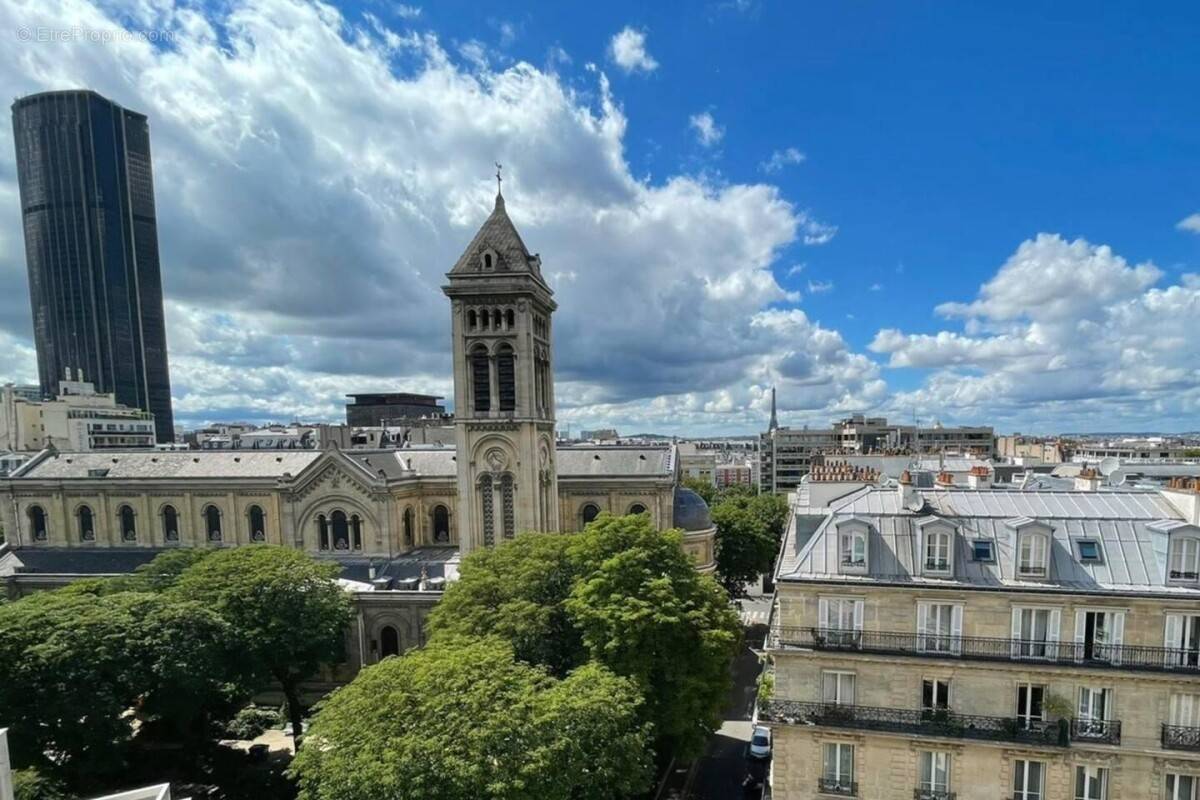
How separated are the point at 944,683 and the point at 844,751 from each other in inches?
173

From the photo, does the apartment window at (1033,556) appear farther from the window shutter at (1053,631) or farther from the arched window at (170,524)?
the arched window at (170,524)

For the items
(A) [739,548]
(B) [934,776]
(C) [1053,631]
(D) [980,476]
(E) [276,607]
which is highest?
(D) [980,476]

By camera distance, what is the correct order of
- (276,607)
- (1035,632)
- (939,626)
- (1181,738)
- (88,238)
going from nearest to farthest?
(1181,738) < (1035,632) < (939,626) < (276,607) < (88,238)

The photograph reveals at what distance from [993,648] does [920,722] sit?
144 inches

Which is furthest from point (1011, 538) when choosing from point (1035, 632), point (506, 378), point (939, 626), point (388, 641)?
point (388, 641)

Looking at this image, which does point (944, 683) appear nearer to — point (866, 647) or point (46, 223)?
point (866, 647)

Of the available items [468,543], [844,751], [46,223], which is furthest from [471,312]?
[46,223]

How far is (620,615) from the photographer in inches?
1110

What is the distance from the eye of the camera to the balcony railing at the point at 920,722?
20375 mm

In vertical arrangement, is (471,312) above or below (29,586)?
above

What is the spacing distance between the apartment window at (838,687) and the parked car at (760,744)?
1557cm

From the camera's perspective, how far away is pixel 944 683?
21.3 meters

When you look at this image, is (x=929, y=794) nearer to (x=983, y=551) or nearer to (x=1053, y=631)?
(x=1053, y=631)

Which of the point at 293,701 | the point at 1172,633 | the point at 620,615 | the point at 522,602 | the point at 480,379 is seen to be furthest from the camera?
the point at 480,379
